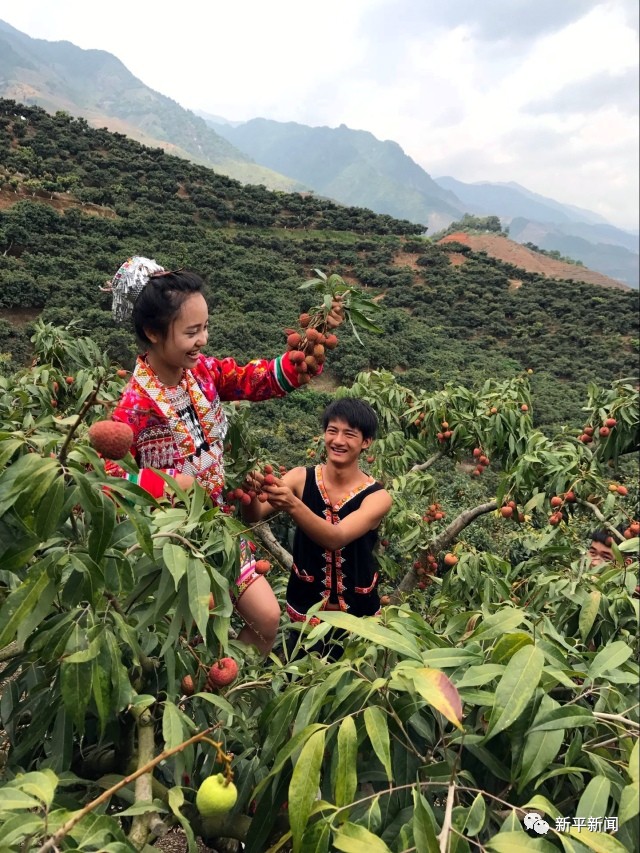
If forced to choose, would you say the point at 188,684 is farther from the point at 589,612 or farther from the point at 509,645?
the point at 589,612

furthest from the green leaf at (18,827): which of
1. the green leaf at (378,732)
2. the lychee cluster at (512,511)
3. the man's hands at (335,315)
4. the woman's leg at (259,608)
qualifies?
the lychee cluster at (512,511)

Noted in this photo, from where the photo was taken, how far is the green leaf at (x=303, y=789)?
31.0 inches

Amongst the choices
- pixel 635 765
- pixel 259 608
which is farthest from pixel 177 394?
pixel 635 765

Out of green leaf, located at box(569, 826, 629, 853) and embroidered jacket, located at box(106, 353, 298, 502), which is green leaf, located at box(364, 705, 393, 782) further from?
embroidered jacket, located at box(106, 353, 298, 502)

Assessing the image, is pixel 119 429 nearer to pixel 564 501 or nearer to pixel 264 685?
pixel 264 685

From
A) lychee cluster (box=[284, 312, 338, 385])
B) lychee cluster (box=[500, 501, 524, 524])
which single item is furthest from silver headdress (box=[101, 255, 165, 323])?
lychee cluster (box=[500, 501, 524, 524])

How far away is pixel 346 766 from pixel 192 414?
53.1 inches

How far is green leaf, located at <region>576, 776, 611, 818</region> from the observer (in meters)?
0.81

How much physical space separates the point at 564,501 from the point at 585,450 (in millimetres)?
344

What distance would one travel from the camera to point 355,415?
220cm

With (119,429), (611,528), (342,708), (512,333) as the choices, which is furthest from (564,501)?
(512,333)

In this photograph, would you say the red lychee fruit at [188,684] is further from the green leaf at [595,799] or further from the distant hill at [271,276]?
the distant hill at [271,276]

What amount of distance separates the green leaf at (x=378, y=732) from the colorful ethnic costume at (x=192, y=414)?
101 centimetres

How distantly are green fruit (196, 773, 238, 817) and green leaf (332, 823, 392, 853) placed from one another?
0.16 meters
